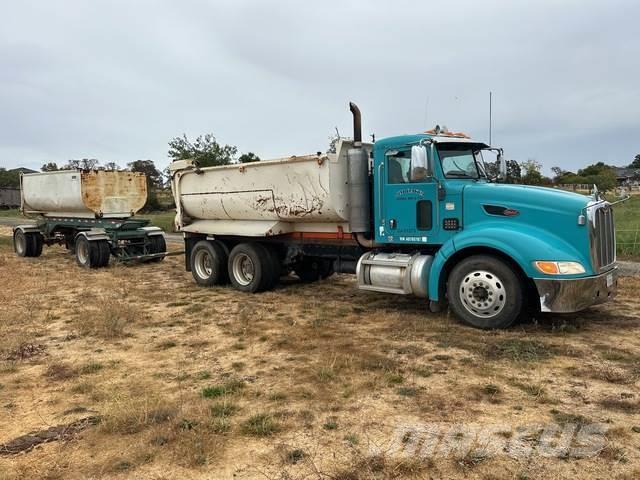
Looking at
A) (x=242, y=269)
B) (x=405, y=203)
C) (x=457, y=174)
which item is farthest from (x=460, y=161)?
(x=242, y=269)

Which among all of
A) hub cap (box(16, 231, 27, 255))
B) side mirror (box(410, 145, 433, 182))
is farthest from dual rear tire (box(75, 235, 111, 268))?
side mirror (box(410, 145, 433, 182))

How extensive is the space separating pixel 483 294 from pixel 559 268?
961 mm

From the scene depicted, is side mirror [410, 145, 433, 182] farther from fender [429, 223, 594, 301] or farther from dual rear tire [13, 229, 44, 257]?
dual rear tire [13, 229, 44, 257]

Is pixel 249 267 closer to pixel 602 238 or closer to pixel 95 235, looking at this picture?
pixel 95 235

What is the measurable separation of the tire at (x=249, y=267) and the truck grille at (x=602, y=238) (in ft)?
17.9

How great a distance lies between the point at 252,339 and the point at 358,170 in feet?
10.7

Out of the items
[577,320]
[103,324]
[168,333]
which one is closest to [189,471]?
[168,333]

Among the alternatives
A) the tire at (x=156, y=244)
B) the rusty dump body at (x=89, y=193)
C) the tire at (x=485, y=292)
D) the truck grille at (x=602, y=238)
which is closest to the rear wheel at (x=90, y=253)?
the rusty dump body at (x=89, y=193)

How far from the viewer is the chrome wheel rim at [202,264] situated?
10.9 m

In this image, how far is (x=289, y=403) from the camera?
445cm

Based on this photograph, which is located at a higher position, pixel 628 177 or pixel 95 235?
pixel 628 177

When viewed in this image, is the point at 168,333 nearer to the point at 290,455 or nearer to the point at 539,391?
the point at 290,455

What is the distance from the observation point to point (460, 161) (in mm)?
7508

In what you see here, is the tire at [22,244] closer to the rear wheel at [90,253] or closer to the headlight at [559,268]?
the rear wheel at [90,253]
